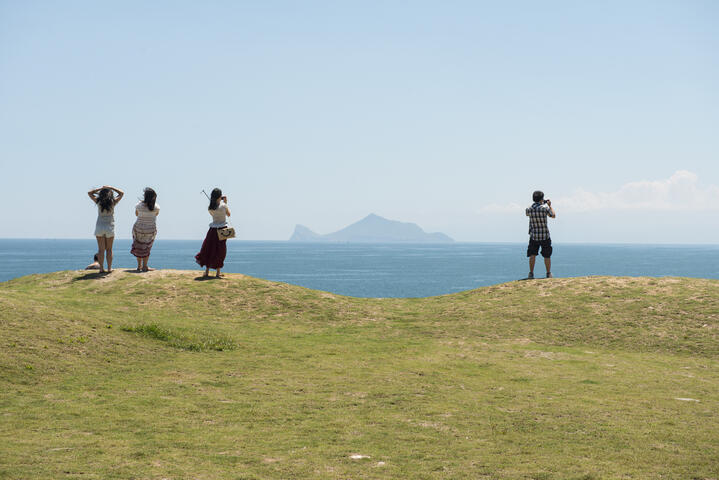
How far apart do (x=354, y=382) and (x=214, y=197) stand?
11.8 m

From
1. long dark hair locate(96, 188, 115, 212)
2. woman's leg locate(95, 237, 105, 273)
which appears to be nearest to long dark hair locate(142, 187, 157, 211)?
long dark hair locate(96, 188, 115, 212)

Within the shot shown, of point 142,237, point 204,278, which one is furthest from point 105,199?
point 204,278

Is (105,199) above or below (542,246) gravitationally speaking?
above

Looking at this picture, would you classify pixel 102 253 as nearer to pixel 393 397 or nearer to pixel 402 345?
pixel 402 345

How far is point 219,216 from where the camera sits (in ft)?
70.4

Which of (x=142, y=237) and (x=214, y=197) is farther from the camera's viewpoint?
(x=142, y=237)

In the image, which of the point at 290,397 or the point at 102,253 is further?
the point at 102,253

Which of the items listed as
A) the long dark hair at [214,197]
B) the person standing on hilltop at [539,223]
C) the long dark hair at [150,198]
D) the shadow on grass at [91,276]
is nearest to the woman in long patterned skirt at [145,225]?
the long dark hair at [150,198]

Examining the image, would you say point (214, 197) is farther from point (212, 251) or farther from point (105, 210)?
point (105, 210)

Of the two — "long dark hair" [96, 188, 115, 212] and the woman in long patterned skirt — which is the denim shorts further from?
"long dark hair" [96, 188, 115, 212]

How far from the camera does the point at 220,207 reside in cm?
2141

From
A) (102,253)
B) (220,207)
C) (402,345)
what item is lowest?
(402,345)

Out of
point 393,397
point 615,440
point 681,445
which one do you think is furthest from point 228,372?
point 681,445

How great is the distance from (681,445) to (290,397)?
19.4 ft
